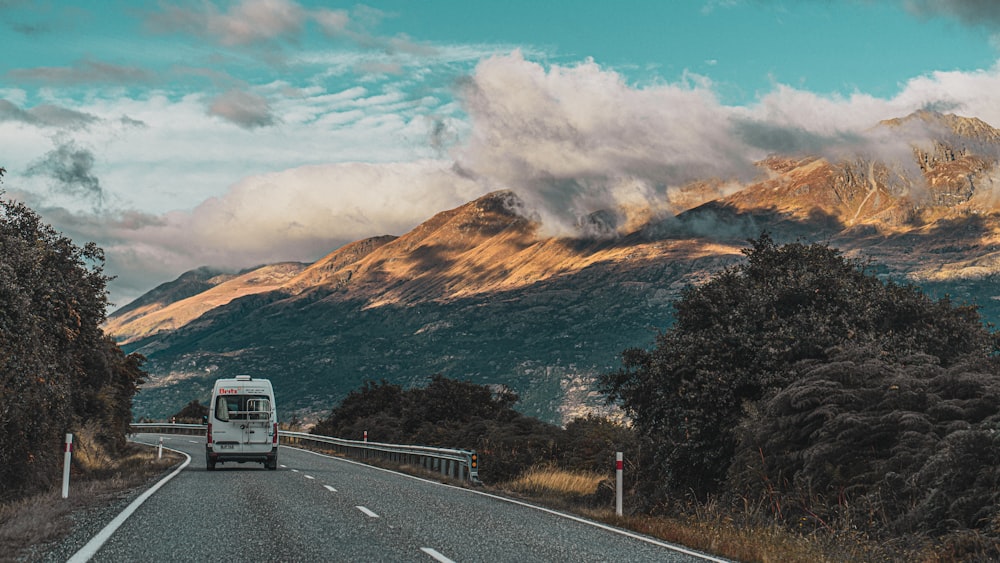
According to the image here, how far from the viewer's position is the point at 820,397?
54.8 ft

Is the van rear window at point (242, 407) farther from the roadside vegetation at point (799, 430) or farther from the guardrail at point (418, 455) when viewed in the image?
the roadside vegetation at point (799, 430)

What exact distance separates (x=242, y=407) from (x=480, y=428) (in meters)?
11.1

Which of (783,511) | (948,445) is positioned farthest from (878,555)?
(783,511)

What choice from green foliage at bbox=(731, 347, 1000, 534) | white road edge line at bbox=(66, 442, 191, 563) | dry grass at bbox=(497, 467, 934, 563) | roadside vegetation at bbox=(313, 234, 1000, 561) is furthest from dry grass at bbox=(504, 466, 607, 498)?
white road edge line at bbox=(66, 442, 191, 563)

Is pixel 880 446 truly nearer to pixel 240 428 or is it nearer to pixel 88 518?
pixel 88 518

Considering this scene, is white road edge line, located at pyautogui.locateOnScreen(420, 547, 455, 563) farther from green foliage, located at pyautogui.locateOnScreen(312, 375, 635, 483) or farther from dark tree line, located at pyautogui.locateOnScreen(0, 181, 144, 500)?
green foliage, located at pyautogui.locateOnScreen(312, 375, 635, 483)

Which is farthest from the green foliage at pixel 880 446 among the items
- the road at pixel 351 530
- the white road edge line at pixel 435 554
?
the white road edge line at pixel 435 554

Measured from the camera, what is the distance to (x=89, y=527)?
13031 mm

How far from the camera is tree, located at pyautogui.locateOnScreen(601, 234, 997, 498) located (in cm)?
1991

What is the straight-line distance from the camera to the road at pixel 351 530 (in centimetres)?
1088

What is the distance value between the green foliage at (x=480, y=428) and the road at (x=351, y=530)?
8.72m

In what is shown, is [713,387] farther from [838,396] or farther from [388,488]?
[388,488]

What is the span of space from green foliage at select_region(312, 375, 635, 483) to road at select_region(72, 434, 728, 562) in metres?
8.72

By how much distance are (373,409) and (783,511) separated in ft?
157
